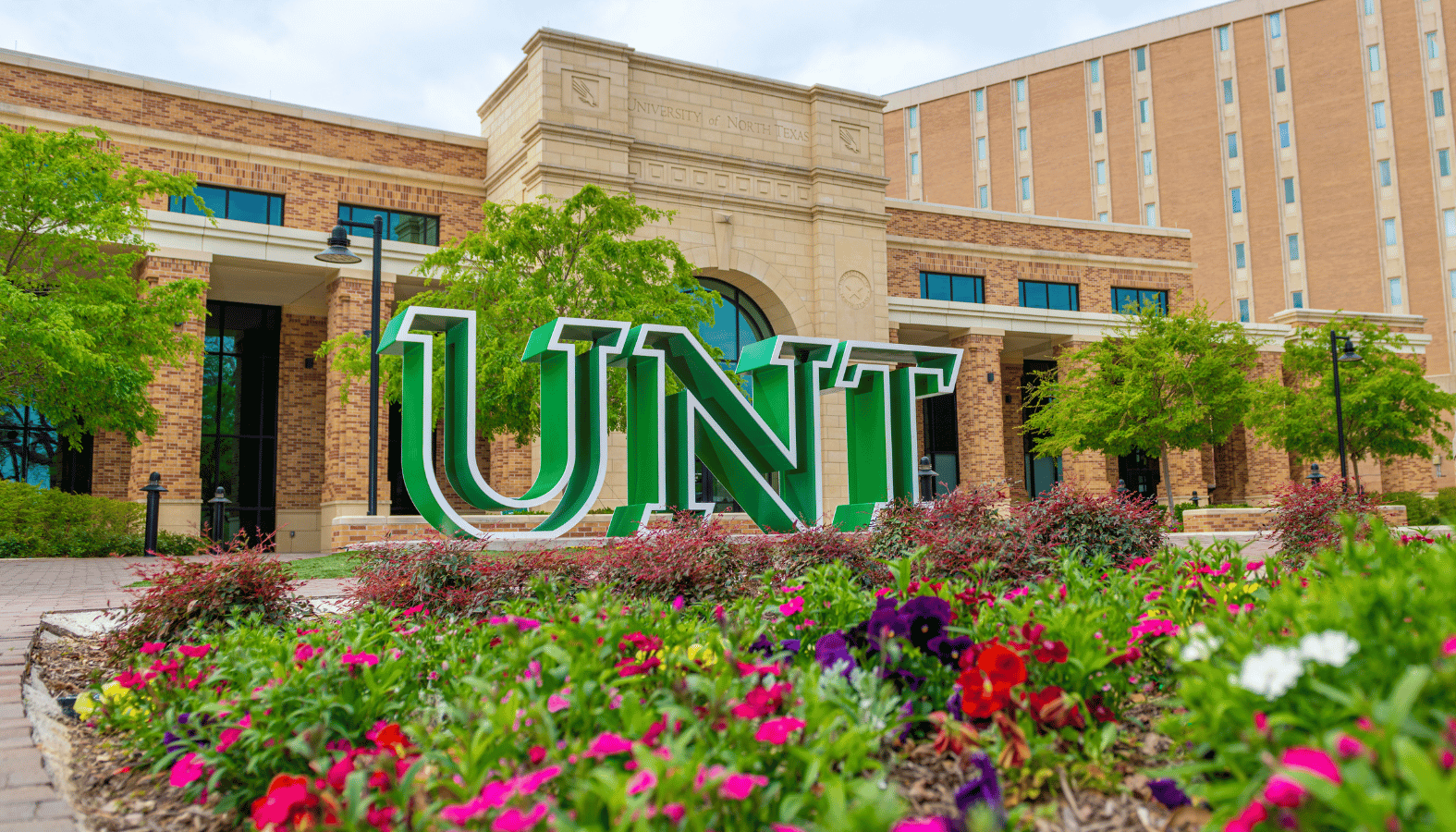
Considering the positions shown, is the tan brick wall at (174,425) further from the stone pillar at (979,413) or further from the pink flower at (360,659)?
the stone pillar at (979,413)

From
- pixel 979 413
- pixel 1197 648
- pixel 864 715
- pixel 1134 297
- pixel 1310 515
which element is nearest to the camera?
pixel 1197 648

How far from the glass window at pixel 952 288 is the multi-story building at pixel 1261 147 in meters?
25.0

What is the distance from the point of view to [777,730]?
118 inches

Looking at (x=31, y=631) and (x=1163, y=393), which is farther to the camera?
(x=1163, y=393)

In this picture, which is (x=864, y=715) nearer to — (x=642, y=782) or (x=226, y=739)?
(x=642, y=782)

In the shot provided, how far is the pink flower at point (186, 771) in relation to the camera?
12.1 feet

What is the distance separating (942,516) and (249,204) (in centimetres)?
2202

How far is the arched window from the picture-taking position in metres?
27.4

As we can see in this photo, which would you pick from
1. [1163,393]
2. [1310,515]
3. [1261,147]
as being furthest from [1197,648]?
[1261,147]

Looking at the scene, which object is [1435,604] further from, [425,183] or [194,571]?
[425,183]

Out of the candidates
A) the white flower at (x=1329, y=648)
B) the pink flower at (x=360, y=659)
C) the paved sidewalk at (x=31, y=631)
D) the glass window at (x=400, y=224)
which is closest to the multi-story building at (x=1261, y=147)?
the glass window at (x=400, y=224)

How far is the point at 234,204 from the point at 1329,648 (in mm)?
27308

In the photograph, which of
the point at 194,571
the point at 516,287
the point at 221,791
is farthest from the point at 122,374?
the point at 221,791

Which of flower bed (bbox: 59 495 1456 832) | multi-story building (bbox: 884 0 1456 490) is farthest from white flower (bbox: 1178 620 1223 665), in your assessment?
multi-story building (bbox: 884 0 1456 490)
